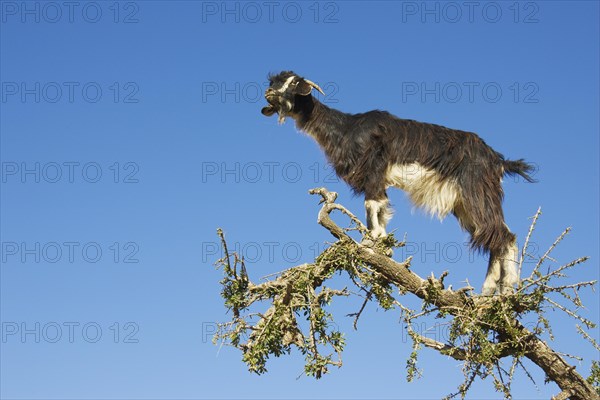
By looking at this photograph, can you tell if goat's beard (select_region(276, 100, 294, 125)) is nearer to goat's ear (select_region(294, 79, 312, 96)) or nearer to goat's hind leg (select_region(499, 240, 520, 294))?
goat's ear (select_region(294, 79, 312, 96))

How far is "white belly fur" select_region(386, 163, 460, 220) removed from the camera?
24.9 feet

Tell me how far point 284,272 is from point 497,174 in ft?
8.17

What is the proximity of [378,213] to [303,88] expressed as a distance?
1.57 meters

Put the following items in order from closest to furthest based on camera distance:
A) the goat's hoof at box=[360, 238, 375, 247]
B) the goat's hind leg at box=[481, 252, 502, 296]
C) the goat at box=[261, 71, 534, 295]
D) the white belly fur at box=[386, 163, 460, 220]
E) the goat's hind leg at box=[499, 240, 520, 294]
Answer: the goat's hoof at box=[360, 238, 375, 247] → the goat's hind leg at box=[499, 240, 520, 294] → the goat's hind leg at box=[481, 252, 502, 296] → the goat at box=[261, 71, 534, 295] → the white belly fur at box=[386, 163, 460, 220]

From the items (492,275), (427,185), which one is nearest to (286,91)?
(427,185)

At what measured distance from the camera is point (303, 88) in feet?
26.7

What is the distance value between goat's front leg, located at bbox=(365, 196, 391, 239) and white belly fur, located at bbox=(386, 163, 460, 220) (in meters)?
0.30

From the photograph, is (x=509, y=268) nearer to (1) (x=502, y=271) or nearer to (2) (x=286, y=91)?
(1) (x=502, y=271)

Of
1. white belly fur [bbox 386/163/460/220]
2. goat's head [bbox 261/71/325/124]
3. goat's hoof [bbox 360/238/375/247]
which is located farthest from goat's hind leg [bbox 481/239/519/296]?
goat's head [bbox 261/71/325/124]

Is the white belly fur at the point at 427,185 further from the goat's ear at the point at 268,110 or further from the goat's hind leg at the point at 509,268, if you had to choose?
the goat's ear at the point at 268,110

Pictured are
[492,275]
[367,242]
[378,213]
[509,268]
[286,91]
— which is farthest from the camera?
[286,91]

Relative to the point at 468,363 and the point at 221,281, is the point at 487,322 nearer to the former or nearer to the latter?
the point at 468,363

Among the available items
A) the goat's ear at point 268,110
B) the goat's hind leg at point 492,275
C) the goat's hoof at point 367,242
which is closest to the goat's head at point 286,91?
the goat's ear at point 268,110

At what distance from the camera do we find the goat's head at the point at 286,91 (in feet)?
26.6
